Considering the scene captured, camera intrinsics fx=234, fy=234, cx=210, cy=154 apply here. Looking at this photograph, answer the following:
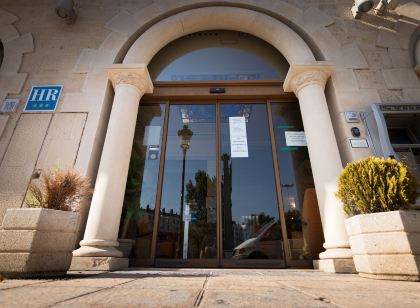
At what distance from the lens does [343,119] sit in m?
4.26

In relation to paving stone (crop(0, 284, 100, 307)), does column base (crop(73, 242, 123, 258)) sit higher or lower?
higher

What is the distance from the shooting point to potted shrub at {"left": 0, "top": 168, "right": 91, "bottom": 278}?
6.99 ft

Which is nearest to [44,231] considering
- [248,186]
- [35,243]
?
[35,243]

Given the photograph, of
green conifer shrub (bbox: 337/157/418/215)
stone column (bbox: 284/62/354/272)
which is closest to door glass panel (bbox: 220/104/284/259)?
stone column (bbox: 284/62/354/272)

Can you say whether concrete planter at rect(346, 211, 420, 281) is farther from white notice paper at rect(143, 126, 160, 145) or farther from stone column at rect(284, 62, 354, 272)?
white notice paper at rect(143, 126, 160, 145)

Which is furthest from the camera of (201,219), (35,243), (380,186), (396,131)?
(396,131)

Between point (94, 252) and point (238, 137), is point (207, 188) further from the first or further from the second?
point (94, 252)

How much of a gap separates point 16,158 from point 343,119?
5.88 m

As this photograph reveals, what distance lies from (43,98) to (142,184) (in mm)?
2612

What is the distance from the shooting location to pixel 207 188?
4418 mm

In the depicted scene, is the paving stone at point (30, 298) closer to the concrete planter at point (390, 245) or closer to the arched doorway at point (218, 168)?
the concrete planter at point (390, 245)

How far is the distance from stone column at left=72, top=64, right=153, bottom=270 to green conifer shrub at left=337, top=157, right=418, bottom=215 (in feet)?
10.7

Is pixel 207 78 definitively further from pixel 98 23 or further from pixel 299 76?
pixel 98 23

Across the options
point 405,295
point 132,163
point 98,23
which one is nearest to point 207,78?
point 132,163
